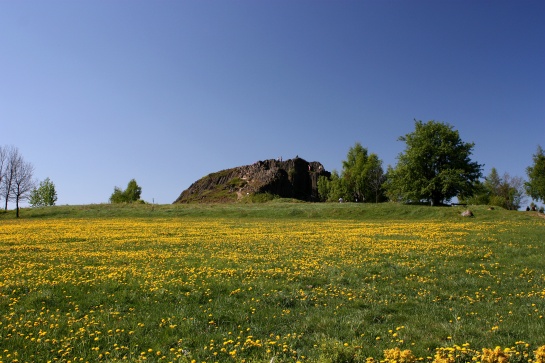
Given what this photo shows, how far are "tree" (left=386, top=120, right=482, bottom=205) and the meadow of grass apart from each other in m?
42.7

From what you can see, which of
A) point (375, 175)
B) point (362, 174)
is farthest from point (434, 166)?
point (375, 175)

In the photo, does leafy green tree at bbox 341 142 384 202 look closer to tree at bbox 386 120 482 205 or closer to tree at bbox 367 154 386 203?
tree at bbox 367 154 386 203

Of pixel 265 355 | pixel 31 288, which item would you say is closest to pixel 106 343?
pixel 265 355

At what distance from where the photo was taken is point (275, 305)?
A: 374 inches

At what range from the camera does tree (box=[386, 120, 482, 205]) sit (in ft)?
194

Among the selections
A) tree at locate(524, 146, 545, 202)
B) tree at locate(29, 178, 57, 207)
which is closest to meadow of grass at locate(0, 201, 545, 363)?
tree at locate(524, 146, 545, 202)

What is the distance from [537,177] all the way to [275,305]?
7167 cm

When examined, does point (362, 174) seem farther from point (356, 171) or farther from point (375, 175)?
point (375, 175)

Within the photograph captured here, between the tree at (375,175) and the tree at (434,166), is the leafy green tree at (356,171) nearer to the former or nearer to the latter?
the tree at (375,175)

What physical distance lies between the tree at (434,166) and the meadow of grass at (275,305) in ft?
140

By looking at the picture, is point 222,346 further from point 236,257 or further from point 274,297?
point 236,257

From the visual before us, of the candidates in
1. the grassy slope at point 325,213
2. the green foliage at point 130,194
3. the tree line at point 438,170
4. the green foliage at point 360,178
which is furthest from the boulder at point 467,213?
the green foliage at point 130,194

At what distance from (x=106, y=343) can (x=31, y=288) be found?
5386mm

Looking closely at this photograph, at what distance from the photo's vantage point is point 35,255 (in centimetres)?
1745
